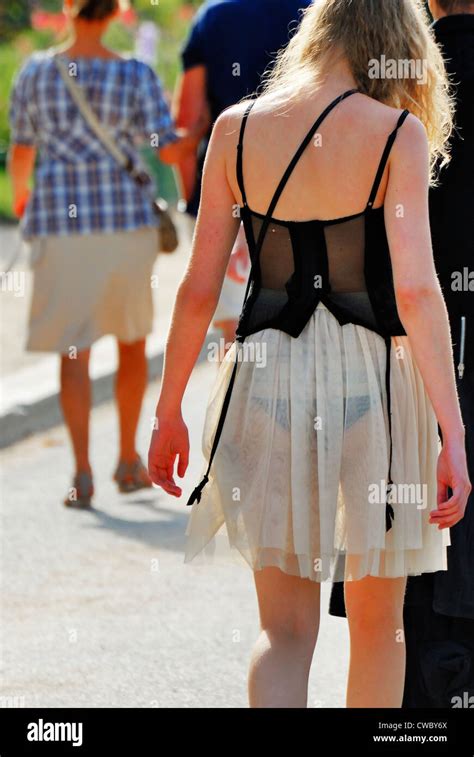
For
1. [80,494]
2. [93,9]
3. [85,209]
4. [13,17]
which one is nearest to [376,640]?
[80,494]

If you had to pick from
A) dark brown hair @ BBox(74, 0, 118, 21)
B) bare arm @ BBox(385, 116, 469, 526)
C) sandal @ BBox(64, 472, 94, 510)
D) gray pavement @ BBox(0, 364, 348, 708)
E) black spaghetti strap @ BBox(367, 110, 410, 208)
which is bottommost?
gray pavement @ BBox(0, 364, 348, 708)

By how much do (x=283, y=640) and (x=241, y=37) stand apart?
3614 mm

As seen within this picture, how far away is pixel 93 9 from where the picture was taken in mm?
6668

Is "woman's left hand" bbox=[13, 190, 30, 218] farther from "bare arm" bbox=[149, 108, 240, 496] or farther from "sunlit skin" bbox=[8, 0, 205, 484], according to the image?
"bare arm" bbox=[149, 108, 240, 496]

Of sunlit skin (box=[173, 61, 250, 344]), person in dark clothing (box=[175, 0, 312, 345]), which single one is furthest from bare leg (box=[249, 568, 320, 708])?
sunlit skin (box=[173, 61, 250, 344])

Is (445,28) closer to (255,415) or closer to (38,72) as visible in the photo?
(255,415)

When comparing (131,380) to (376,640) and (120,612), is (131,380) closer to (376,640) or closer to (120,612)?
(120,612)

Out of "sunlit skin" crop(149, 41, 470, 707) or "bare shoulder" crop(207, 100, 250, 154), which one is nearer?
"sunlit skin" crop(149, 41, 470, 707)

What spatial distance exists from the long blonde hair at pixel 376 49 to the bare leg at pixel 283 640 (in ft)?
3.34

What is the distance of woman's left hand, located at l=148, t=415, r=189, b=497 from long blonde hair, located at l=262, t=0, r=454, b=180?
746mm

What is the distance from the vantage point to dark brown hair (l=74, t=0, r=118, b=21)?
6.66 m

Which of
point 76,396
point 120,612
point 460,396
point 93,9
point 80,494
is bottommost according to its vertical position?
point 120,612

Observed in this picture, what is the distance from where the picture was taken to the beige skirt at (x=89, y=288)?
22.4 ft

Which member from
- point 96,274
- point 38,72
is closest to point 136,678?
point 96,274
